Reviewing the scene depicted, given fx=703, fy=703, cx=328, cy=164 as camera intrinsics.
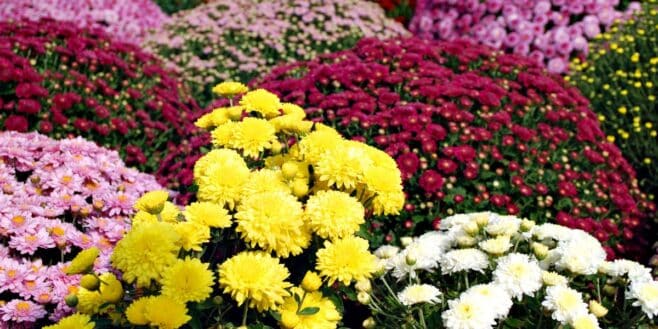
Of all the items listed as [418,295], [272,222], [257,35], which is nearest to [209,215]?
[272,222]

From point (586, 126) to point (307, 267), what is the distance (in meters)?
2.29

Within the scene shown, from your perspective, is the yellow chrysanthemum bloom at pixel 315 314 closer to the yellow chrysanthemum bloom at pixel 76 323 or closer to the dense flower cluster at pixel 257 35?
the yellow chrysanthemum bloom at pixel 76 323

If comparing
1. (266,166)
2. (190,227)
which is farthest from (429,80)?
(190,227)

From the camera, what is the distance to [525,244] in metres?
2.63

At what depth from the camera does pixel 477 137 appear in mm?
3352

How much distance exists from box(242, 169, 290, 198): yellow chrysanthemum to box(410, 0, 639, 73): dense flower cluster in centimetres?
434

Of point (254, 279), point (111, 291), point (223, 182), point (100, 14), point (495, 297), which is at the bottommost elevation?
point (100, 14)

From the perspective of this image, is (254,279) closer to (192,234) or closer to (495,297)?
(192,234)

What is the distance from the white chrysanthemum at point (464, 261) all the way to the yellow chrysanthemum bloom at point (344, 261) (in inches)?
20.5

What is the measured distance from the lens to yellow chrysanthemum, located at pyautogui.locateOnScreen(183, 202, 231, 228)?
1.79 meters

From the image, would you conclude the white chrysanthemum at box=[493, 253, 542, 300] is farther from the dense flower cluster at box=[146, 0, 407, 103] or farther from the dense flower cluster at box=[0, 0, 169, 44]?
the dense flower cluster at box=[0, 0, 169, 44]

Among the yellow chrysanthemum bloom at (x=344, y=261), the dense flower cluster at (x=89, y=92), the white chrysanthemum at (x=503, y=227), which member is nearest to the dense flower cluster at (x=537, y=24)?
the dense flower cluster at (x=89, y=92)

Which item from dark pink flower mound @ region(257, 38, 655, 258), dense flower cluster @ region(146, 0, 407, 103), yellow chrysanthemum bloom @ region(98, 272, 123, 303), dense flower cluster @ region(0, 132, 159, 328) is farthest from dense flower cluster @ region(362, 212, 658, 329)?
dense flower cluster @ region(146, 0, 407, 103)

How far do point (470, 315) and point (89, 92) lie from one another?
114 inches
